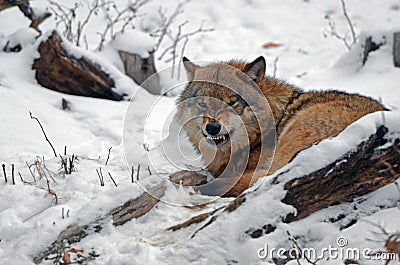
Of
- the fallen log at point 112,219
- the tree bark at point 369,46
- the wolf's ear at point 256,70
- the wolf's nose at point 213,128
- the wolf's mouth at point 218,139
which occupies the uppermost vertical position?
the tree bark at point 369,46

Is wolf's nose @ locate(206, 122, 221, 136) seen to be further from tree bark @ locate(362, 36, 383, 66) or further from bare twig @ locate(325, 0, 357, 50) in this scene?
bare twig @ locate(325, 0, 357, 50)

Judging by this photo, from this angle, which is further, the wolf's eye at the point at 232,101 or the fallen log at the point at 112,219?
the wolf's eye at the point at 232,101

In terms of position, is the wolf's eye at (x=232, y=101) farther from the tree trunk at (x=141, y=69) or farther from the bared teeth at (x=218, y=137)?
the tree trunk at (x=141, y=69)

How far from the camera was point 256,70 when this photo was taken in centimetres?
509

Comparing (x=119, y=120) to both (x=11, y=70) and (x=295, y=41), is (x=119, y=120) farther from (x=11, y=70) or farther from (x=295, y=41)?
(x=295, y=41)

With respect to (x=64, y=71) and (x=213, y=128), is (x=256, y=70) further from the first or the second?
(x=64, y=71)

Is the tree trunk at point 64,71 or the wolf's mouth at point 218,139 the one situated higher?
the tree trunk at point 64,71

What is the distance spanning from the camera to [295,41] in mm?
10250

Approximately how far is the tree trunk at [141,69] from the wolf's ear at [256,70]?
112 inches

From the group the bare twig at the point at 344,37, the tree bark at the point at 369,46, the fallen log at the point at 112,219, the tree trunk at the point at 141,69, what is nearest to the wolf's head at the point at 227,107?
the fallen log at the point at 112,219

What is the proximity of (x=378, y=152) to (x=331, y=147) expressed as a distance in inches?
11.2

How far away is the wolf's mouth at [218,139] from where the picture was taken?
4984 millimetres

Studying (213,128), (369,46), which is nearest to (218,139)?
(213,128)

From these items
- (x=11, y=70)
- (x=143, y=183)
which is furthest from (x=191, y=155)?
(x=11, y=70)
